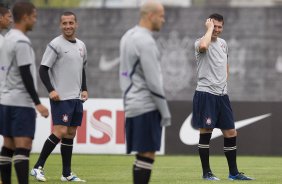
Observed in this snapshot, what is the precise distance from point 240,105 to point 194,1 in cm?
1527

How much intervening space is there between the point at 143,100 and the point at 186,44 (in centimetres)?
2188

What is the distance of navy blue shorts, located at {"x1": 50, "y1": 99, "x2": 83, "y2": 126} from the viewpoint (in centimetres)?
1219

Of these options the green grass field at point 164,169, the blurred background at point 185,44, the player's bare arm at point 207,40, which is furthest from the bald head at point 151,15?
the blurred background at point 185,44

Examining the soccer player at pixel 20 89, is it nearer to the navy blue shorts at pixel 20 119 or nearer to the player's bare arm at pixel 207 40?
the navy blue shorts at pixel 20 119

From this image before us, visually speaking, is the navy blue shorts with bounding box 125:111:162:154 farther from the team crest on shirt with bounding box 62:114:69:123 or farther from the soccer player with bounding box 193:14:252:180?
the soccer player with bounding box 193:14:252:180

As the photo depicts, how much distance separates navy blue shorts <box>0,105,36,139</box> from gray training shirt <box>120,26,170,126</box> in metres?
1.15

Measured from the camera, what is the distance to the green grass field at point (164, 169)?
12719 mm

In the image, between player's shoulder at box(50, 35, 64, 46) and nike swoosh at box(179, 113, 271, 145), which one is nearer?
player's shoulder at box(50, 35, 64, 46)

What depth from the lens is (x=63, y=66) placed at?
483 inches

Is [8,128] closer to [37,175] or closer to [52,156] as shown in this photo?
[37,175]

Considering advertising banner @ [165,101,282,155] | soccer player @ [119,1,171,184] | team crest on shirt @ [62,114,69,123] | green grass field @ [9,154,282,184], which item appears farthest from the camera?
advertising banner @ [165,101,282,155]

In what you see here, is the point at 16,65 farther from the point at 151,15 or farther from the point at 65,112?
the point at 65,112

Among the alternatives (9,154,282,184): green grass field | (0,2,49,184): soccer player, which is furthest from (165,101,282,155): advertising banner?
(0,2,49,184): soccer player

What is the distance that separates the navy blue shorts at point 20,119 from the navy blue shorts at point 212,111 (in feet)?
12.0
